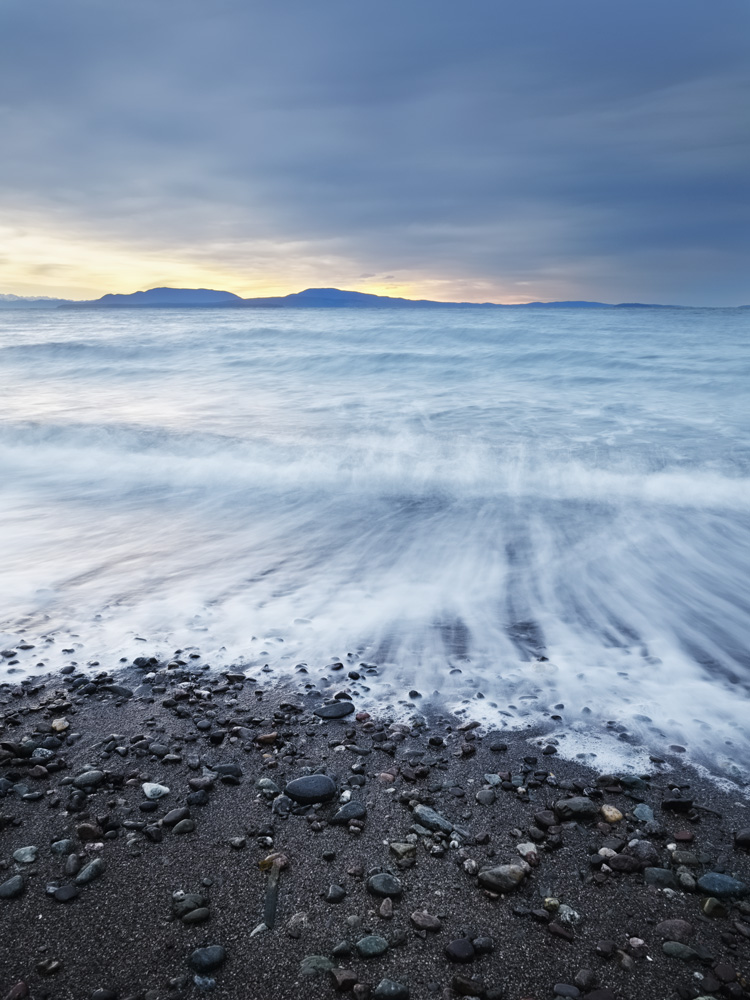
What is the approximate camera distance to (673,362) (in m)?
21.0

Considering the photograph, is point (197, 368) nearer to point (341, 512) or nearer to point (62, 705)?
point (341, 512)

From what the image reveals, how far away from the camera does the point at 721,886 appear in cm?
215

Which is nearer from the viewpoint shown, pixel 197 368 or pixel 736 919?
pixel 736 919

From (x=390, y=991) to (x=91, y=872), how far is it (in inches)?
44.4

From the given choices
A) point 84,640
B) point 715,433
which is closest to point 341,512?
point 84,640

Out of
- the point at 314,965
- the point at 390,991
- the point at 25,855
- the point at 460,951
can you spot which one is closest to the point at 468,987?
the point at 460,951

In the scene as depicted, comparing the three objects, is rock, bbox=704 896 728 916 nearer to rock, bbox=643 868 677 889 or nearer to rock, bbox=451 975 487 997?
rock, bbox=643 868 677 889

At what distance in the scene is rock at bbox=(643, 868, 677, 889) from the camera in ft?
7.13

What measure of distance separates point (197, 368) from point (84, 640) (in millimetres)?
17933

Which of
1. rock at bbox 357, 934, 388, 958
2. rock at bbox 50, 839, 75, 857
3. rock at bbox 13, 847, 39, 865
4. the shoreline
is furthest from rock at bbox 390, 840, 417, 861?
rock at bbox 13, 847, 39, 865

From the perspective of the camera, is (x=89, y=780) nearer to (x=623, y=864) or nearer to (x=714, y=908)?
(x=623, y=864)

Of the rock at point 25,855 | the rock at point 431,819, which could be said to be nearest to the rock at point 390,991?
the rock at point 431,819

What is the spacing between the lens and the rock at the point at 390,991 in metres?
1.78

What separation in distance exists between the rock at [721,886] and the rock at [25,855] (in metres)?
2.40
